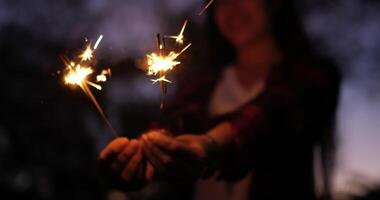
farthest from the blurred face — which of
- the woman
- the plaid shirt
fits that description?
the plaid shirt

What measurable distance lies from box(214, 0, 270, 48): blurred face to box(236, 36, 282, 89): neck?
0.07ft

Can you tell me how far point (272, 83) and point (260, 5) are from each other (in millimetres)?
316

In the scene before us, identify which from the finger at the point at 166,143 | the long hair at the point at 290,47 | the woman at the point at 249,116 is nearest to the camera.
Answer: the finger at the point at 166,143

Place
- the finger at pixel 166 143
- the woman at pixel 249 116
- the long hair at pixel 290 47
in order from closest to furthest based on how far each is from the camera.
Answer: the finger at pixel 166 143 → the woman at pixel 249 116 → the long hair at pixel 290 47

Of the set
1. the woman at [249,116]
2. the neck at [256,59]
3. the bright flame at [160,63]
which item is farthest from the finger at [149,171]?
the neck at [256,59]

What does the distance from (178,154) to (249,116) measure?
0.78ft

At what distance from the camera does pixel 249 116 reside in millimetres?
1541

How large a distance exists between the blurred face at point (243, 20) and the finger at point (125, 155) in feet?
1.86

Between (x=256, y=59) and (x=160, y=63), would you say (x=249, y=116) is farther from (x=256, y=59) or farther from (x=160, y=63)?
(x=256, y=59)

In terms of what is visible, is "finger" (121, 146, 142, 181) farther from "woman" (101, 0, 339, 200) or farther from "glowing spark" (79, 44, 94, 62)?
"glowing spark" (79, 44, 94, 62)

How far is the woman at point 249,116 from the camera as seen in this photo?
1501mm

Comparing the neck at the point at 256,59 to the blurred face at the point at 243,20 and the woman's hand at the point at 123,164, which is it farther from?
the woman's hand at the point at 123,164

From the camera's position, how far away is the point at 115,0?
294cm

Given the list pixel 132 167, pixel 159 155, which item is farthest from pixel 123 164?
pixel 159 155
